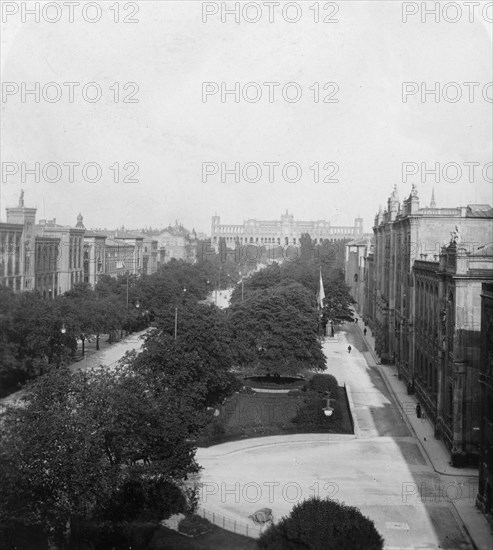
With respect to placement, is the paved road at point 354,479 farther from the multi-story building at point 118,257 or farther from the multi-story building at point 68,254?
the multi-story building at point 118,257

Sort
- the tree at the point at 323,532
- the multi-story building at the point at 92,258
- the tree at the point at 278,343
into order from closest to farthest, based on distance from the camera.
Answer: the tree at the point at 323,532 → the tree at the point at 278,343 → the multi-story building at the point at 92,258

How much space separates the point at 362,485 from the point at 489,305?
8631 mm

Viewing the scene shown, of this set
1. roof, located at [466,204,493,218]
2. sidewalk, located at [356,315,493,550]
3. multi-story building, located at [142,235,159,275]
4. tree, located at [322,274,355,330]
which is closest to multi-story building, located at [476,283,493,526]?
sidewalk, located at [356,315,493,550]

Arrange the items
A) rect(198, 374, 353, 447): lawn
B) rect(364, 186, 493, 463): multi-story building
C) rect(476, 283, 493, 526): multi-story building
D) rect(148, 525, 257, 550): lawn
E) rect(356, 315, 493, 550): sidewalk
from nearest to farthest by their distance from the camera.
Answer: rect(148, 525, 257, 550): lawn < rect(356, 315, 493, 550): sidewalk < rect(476, 283, 493, 526): multi-story building < rect(364, 186, 493, 463): multi-story building < rect(198, 374, 353, 447): lawn

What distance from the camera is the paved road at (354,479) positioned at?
70.5ft

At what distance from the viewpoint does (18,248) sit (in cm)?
5388

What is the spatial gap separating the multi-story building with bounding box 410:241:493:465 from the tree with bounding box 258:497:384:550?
12.8 m

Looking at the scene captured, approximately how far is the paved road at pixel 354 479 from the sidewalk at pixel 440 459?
0.34 m

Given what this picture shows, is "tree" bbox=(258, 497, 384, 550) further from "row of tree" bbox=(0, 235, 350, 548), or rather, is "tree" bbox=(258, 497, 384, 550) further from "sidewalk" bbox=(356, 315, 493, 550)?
"sidewalk" bbox=(356, 315, 493, 550)

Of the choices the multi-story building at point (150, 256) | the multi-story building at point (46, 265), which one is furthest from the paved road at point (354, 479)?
the multi-story building at point (150, 256)

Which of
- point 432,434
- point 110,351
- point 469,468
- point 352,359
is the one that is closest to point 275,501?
point 469,468

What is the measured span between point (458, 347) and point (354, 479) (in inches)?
292

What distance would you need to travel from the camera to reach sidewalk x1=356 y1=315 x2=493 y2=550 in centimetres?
2084

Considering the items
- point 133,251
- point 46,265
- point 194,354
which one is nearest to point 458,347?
point 194,354
